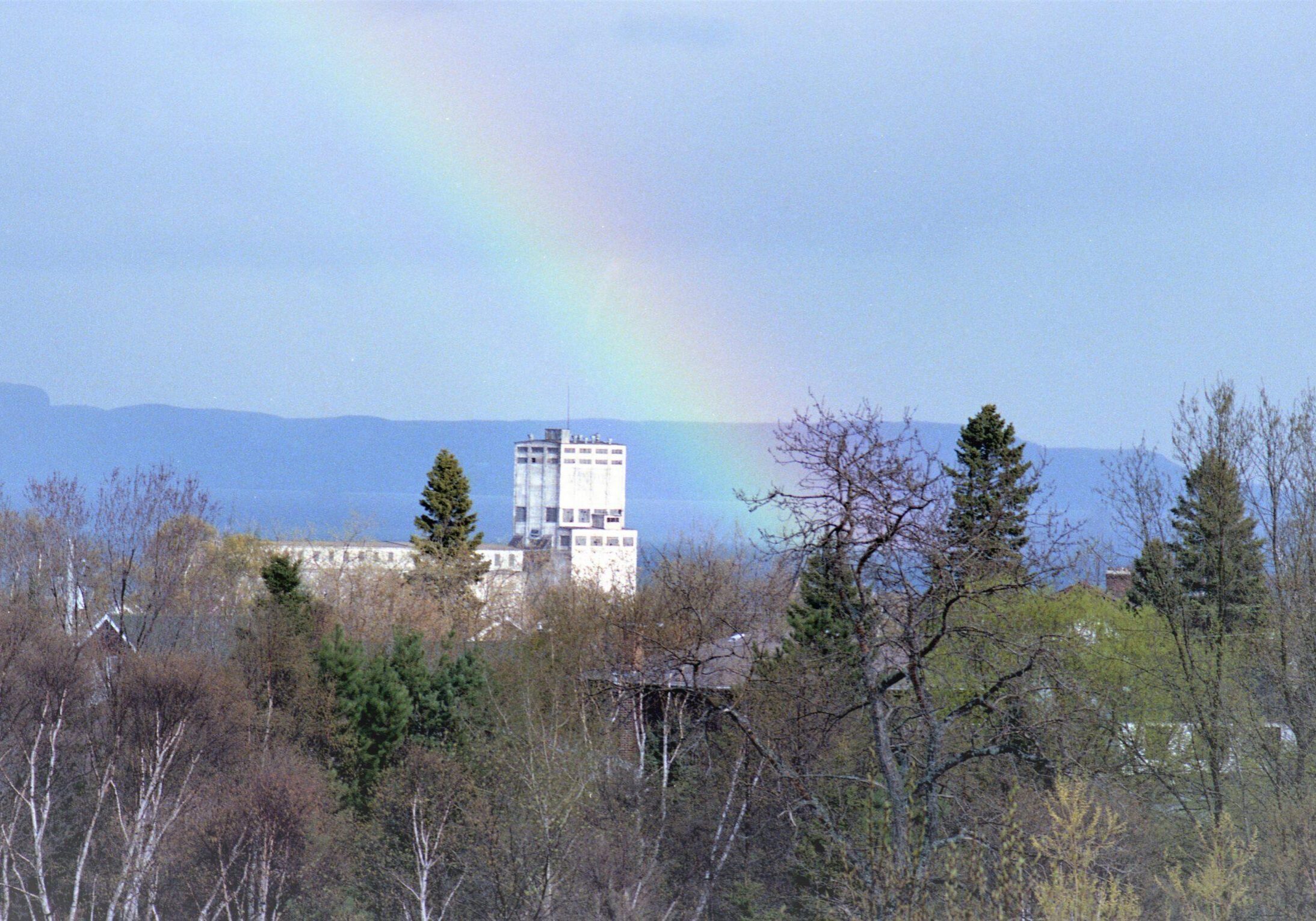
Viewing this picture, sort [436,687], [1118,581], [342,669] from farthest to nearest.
Answer: [1118,581] < [436,687] < [342,669]

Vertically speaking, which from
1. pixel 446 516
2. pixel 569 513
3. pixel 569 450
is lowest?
pixel 446 516

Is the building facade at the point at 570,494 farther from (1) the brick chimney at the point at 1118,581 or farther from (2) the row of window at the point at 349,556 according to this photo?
(1) the brick chimney at the point at 1118,581

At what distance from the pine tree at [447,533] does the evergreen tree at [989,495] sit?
2697cm

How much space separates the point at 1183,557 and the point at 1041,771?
377 inches

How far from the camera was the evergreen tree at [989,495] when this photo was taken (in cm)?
1523

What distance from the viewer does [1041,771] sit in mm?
20219

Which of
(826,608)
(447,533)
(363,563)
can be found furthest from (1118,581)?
(363,563)

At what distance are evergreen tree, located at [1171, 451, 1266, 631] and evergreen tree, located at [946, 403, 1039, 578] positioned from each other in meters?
3.76

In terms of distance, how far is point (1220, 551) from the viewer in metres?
26.9

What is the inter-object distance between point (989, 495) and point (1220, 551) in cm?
553

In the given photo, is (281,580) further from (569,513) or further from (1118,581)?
(569,513)

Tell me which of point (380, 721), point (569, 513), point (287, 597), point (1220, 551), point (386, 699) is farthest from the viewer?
point (569, 513)

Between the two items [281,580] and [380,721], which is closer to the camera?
[380,721]

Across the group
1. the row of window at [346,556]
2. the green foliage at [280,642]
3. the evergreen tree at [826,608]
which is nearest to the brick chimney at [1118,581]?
the evergreen tree at [826,608]
